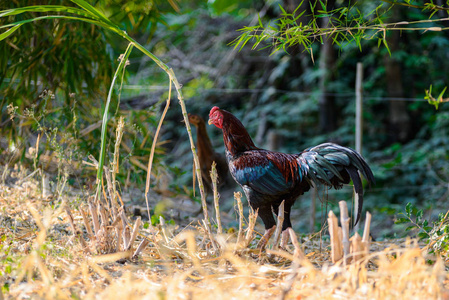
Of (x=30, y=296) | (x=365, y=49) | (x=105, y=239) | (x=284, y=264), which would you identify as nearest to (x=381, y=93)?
(x=365, y=49)

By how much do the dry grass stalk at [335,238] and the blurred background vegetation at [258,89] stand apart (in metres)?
2.73

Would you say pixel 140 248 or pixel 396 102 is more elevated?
pixel 396 102

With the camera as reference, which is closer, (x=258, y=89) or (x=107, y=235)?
(x=107, y=235)

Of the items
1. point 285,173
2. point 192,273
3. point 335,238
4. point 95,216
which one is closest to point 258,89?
point 285,173

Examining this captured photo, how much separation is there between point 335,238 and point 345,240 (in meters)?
0.05

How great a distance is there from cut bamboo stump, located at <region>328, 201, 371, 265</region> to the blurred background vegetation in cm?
274

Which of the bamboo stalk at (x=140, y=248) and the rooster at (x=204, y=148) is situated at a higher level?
the rooster at (x=204, y=148)

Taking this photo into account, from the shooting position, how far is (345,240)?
2.04 m

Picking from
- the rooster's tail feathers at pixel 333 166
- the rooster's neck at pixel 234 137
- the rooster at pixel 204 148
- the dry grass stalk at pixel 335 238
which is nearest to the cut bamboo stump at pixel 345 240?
the dry grass stalk at pixel 335 238

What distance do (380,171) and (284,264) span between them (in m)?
4.51

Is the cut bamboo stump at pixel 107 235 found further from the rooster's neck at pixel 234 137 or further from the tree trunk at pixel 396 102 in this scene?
the tree trunk at pixel 396 102

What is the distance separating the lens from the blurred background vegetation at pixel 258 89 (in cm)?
424

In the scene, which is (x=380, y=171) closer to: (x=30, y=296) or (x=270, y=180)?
(x=270, y=180)

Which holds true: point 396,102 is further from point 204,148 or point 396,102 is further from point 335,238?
point 335,238
